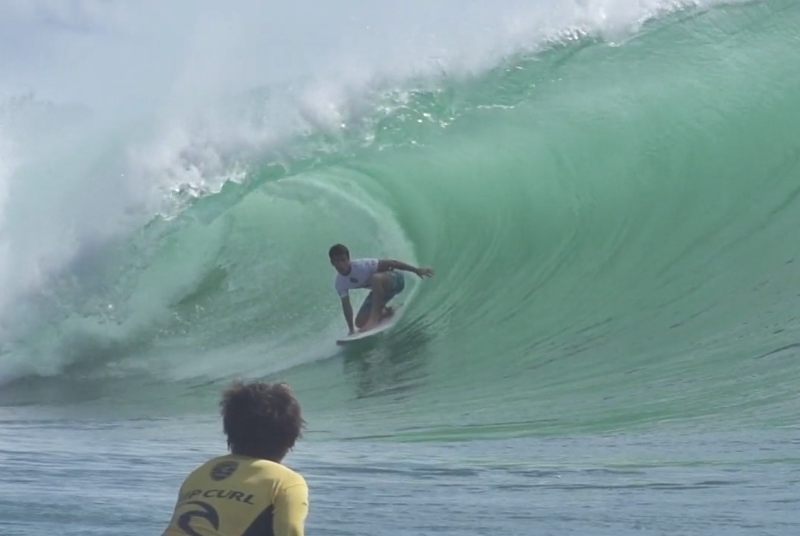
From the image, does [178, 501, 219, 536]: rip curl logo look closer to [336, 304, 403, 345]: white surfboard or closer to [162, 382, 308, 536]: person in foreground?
[162, 382, 308, 536]: person in foreground

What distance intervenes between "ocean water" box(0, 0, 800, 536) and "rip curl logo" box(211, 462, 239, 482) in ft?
5.27

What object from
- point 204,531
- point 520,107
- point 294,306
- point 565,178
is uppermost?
point 520,107

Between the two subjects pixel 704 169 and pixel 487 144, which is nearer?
pixel 704 169

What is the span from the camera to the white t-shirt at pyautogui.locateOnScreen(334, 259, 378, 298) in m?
10.4

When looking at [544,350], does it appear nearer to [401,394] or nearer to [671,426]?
Answer: [401,394]

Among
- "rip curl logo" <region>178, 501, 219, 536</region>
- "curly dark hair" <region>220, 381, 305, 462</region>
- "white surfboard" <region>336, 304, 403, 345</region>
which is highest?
"white surfboard" <region>336, 304, 403, 345</region>

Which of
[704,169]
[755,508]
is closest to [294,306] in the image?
[704,169]

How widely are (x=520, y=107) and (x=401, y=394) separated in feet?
19.8

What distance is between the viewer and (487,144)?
45.7ft

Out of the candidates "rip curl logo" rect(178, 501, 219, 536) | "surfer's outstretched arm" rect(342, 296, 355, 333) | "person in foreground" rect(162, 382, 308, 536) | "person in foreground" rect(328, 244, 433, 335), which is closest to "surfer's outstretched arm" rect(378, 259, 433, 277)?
"person in foreground" rect(328, 244, 433, 335)

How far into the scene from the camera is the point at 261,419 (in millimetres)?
3143

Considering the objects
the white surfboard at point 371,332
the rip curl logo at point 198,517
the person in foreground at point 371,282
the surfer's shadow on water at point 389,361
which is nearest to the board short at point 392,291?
the person in foreground at point 371,282

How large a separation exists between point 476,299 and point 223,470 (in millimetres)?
7930

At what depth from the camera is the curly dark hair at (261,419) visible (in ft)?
10.3
